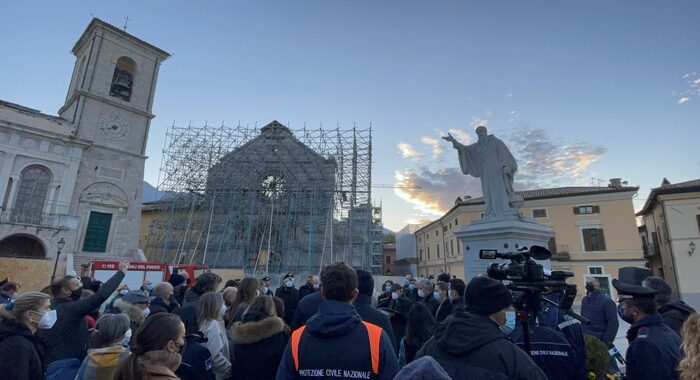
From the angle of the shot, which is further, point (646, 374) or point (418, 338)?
point (418, 338)

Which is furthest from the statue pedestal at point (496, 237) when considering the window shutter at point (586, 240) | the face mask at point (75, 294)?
the window shutter at point (586, 240)

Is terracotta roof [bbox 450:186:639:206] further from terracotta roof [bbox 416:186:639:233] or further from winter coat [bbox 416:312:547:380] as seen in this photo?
winter coat [bbox 416:312:547:380]

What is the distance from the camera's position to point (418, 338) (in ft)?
10.6

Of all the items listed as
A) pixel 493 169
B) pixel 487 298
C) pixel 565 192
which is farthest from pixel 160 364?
→ pixel 565 192

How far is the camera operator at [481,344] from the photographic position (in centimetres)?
158

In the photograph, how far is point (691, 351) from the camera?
1.56m

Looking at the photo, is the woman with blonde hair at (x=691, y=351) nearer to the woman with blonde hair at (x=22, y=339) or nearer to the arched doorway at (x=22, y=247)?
the woman with blonde hair at (x=22, y=339)

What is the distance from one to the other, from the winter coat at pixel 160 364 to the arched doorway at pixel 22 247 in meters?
21.2

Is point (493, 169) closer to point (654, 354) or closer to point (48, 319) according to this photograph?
point (654, 354)

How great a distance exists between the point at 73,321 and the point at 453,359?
3.43m

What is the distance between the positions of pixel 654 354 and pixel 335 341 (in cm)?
193

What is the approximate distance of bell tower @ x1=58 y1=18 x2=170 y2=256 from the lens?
19.6 metres

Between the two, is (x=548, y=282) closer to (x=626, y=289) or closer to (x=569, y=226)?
(x=626, y=289)

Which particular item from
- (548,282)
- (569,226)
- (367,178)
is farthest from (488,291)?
(569,226)
